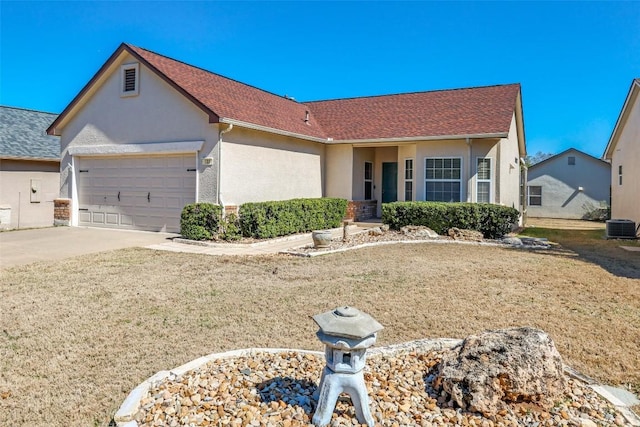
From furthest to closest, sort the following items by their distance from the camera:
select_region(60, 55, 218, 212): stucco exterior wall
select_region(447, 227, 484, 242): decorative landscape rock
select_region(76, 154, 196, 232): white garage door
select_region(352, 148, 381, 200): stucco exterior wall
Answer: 1. select_region(352, 148, 381, 200): stucco exterior wall
2. select_region(76, 154, 196, 232): white garage door
3. select_region(60, 55, 218, 212): stucco exterior wall
4. select_region(447, 227, 484, 242): decorative landscape rock

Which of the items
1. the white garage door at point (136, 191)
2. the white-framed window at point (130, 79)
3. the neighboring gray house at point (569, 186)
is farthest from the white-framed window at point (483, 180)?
the neighboring gray house at point (569, 186)

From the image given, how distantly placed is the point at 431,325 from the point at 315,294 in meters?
1.97

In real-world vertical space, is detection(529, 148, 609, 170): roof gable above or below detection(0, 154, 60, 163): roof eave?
above

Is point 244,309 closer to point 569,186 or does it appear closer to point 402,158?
point 402,158

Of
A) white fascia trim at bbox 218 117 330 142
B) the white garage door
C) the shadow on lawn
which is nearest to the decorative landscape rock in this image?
the shadow on lawn

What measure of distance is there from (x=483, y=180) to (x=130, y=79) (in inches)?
497

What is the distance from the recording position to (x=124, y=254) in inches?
394

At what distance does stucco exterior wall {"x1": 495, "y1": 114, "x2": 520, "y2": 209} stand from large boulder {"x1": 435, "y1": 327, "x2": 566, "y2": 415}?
1288 centimetres

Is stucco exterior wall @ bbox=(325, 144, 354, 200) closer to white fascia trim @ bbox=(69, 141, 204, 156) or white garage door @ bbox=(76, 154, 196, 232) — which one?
white garage door @ bbox=(76, 154, 196, 232)

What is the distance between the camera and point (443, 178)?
51.0 ft

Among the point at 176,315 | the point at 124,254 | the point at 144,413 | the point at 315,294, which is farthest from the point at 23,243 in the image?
the point at 144,413

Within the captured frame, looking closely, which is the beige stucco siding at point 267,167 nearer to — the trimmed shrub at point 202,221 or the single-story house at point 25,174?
the trimmed shrub at point 202,221

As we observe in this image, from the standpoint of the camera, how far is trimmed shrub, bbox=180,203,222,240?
38.8ft

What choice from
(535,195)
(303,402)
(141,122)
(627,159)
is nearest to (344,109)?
(141,122)
